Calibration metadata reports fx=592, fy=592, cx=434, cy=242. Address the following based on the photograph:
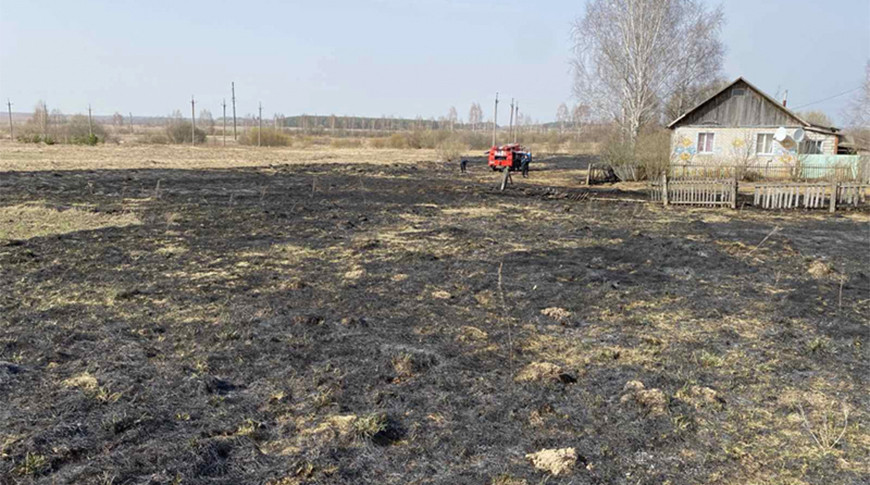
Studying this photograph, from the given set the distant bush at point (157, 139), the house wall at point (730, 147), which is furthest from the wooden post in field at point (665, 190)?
the distant bush at point (157, 139)

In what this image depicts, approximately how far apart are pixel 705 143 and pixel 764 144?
96.8 inches

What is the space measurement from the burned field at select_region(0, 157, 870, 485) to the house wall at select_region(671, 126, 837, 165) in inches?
689

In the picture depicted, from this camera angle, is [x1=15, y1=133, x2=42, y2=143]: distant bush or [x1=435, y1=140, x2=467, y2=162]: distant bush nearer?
[x1=435, y1=140, x2=467, y2=162]: distant bush

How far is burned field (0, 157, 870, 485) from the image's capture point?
3312mm

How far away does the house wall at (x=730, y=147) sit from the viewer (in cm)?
2625

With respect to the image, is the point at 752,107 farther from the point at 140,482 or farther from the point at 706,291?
the point at 140,482

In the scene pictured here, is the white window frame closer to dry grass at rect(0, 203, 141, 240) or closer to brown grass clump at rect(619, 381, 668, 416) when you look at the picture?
dry grass at rect(0, 203, 141, 240)

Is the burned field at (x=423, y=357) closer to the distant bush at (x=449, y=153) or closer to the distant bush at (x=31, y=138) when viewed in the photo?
the distant bush at (x=449, y=153)

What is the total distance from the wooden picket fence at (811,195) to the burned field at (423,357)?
539 cm

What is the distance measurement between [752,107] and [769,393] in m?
26.5

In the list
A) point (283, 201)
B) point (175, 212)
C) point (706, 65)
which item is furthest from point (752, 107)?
point (175, 212)

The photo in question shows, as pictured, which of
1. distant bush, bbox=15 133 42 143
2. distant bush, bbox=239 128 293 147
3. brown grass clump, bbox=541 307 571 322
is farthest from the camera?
distant bush, bbox=239 128 293 147

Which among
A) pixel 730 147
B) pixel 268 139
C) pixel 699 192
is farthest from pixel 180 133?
pixel 699 192

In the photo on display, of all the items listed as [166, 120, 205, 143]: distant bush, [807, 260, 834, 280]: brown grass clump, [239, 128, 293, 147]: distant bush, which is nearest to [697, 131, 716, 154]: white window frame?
[807, 260, 834, 280]: brown grass clump
